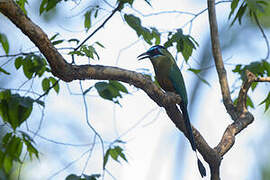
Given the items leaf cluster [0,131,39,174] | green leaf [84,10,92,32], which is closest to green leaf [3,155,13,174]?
leaf cluster [0,131,39,174]

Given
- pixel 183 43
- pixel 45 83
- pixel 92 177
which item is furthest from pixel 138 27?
pixel 92 177

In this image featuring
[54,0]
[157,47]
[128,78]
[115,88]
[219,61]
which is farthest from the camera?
[157,47]

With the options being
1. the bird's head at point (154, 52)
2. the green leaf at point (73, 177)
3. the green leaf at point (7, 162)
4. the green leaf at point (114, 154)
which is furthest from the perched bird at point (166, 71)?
the green leaf at point (7, 162)

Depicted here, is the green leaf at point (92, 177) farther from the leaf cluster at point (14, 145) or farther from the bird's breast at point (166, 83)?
the bird's breast at point (166, 83)

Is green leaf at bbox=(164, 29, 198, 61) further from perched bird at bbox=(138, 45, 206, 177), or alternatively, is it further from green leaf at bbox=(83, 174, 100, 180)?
green leaf at bbox=(83, 174, 100, 180)

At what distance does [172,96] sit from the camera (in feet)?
9.25

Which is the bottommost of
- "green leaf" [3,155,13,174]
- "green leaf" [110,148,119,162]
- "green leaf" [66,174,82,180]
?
"green leaf" [66,174,82,180]

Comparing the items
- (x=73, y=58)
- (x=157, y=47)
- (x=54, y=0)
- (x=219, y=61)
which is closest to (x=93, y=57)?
(x=73, y=58)

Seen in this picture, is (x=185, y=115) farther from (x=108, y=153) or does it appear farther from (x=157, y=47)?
(x=157, y=47)

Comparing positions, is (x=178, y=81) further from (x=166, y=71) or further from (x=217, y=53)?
(x=217, y=53)

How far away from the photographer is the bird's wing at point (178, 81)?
3474mm

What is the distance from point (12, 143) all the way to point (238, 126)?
158cm

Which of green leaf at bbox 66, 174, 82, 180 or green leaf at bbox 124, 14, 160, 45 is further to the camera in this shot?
green leaf at bbox 124, 14, 160, 45

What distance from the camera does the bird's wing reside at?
11.4 ft
